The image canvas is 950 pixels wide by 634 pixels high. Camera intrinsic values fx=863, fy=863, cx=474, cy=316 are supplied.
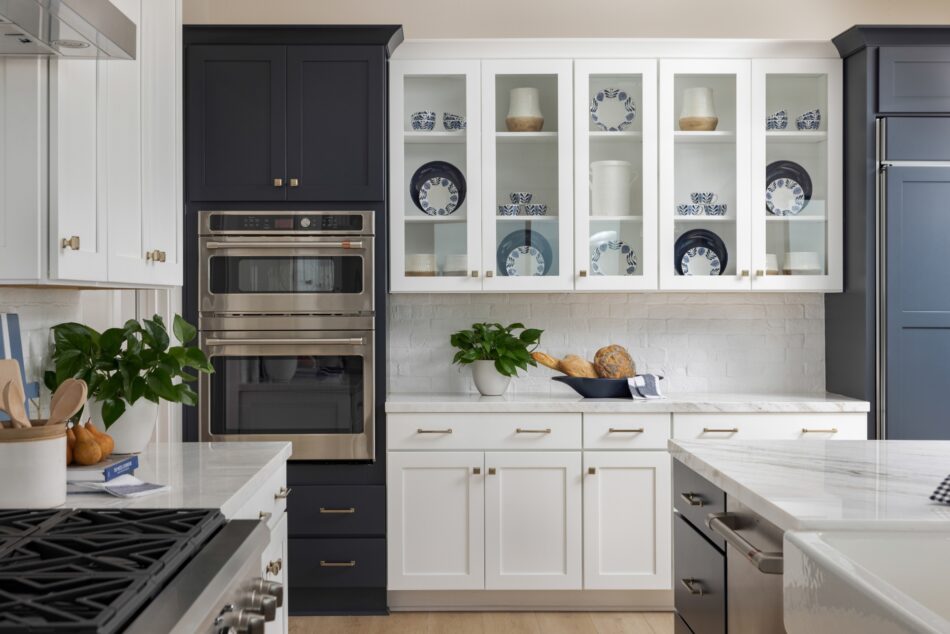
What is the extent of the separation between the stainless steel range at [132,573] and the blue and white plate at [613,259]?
2.31 m

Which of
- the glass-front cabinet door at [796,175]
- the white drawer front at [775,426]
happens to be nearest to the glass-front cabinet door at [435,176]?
the white drawer front at [775,426]

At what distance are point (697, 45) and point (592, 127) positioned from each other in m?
0.55

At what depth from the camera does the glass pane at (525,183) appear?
3.60m

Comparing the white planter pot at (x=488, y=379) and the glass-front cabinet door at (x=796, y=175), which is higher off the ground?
the glass-front cabinet door at (x=796, y=175)

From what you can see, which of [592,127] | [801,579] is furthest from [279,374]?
[801,579]

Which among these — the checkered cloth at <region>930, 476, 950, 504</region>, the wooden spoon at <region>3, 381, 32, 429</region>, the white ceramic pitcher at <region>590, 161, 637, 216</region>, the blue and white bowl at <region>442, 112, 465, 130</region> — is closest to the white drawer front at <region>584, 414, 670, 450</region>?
the white ceramic pitcher at <region>590, 161, 637, 216</region>

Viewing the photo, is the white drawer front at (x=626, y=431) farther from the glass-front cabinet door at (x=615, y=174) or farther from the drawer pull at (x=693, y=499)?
the drawer pull at (x=693, y=499)

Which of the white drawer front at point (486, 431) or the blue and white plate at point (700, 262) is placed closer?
the white drawer front at point (486, 431)

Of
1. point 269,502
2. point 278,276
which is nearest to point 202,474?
point 269,502

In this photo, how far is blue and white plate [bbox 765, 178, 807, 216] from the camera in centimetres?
363

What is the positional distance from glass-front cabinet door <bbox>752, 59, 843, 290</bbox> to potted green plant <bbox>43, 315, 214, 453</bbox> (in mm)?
2413

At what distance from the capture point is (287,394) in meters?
3.42

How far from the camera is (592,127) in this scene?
11.9 ft

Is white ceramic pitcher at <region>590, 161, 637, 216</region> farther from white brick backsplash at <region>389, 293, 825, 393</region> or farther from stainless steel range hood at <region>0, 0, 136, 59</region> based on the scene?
stainless steel range hood at <region>0, 0, 136, 59</region>
